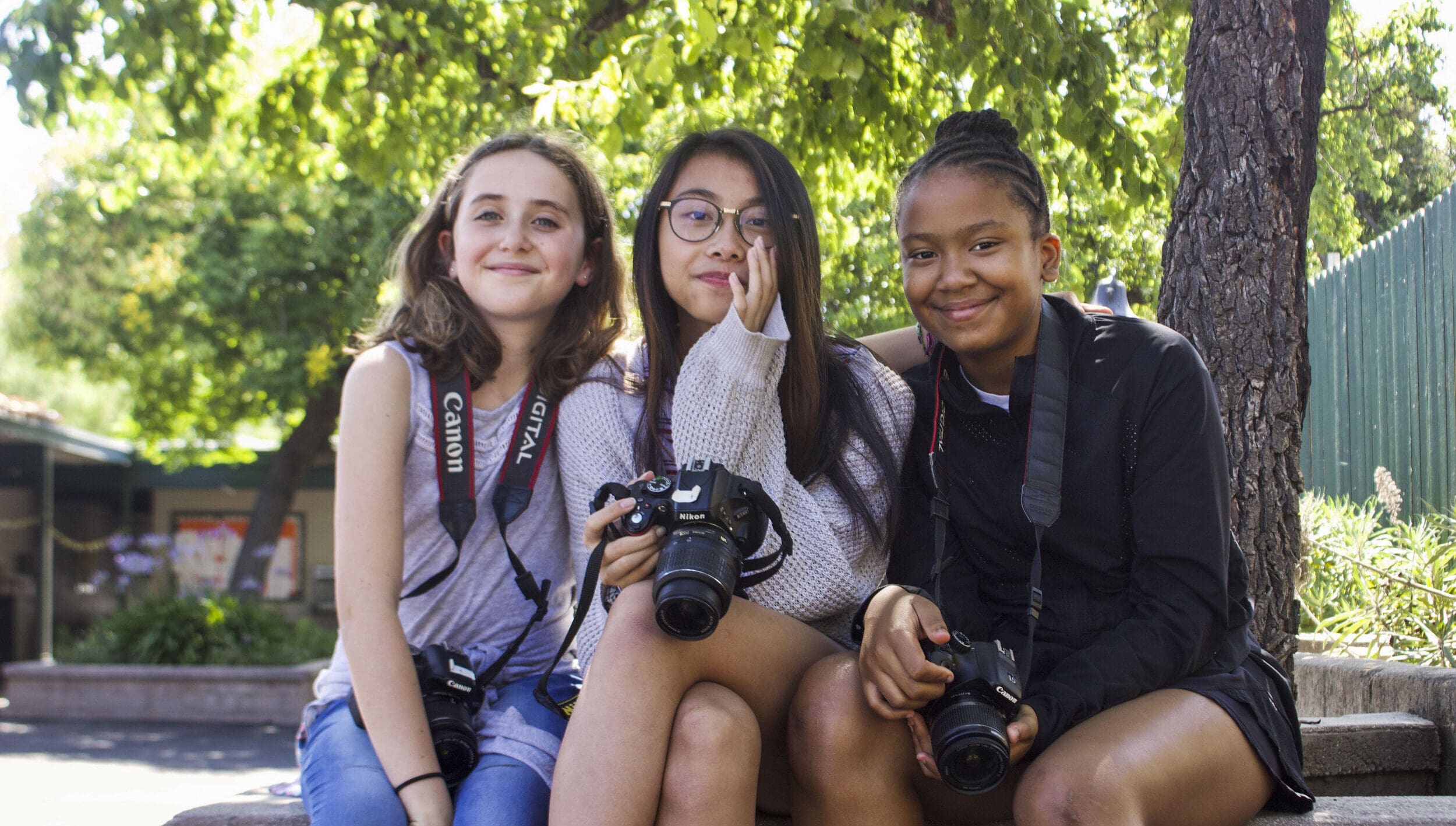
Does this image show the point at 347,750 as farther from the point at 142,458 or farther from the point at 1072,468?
the point at 142,458

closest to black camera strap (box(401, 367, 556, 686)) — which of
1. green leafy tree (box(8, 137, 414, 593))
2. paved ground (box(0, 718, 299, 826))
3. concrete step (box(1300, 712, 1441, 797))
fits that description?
concrete step (box(1300, 712, 1441, 797))

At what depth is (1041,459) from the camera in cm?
238

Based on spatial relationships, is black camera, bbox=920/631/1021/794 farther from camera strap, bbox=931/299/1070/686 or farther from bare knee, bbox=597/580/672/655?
bare knee, bbox=597/580/672/655

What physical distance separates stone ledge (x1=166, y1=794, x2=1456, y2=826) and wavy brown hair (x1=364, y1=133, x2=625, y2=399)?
42.6 inches

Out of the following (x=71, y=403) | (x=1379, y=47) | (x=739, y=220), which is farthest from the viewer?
(x=71, y=403)

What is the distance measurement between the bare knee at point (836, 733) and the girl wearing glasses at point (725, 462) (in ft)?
0.32

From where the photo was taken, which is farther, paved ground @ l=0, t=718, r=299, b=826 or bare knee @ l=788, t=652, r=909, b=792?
paved ground @ l=0, t=718, r=299, b=826

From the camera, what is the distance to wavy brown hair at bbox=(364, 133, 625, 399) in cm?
288

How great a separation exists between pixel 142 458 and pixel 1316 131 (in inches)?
786

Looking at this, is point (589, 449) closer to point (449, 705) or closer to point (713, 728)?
point (449, 705)

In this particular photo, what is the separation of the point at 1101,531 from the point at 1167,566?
0.56 ft

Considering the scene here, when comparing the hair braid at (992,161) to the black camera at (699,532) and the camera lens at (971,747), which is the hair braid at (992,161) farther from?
the camera lens at (971,747)

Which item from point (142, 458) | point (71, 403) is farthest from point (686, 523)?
point (71, 403)

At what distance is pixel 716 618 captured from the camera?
2125mm
